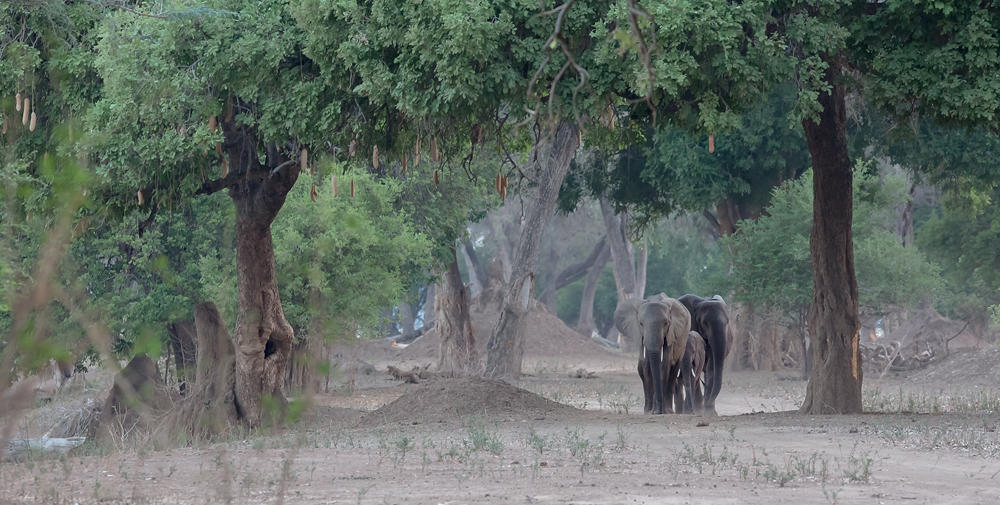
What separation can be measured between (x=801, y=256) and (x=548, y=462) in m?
18.6

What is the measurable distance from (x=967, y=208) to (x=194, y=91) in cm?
1724

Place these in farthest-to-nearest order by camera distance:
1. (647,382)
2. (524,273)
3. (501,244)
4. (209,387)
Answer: (501,244)
(524,273)
(647,382)
(209,387)

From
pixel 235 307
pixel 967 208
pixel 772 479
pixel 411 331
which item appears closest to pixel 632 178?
pixel 967 208

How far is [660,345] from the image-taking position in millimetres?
15773

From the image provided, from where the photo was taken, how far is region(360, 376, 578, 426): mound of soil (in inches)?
540

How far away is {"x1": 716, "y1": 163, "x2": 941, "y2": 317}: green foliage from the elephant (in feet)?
29.7

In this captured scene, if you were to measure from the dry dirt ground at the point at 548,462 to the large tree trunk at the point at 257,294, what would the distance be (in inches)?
69.9

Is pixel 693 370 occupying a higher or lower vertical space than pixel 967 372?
lower

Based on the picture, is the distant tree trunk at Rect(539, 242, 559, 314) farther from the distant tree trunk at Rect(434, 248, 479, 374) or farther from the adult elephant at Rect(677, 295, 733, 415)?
the adult elephant at Rect(677, 295, 733, 415)

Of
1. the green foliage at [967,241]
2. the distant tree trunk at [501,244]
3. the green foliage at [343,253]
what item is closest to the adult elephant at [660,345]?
the green foliage at [343,253]

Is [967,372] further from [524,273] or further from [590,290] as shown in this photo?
[590,290]

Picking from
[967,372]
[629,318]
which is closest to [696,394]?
[629,318]

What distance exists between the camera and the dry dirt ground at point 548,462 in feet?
22.3

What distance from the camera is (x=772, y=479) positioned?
7.41m
